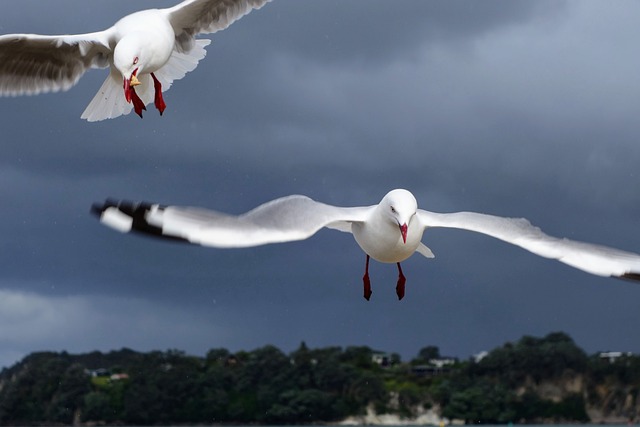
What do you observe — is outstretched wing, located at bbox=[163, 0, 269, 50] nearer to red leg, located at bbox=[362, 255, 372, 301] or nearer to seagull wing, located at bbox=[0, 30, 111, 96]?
seagull wing, located at bbox=[0, 30, 111, 96]

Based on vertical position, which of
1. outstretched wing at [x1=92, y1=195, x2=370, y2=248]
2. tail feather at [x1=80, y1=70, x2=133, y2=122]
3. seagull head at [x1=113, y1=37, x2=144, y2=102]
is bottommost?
outstretched wing at [x1=92, y1=195, x2=370, y2=248]

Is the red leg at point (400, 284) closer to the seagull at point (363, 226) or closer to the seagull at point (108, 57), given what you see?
the seagull at point (363, 226)

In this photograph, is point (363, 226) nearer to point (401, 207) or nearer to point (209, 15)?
point (401, 207)

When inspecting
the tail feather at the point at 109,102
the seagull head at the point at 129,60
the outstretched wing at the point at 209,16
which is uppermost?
the outstretched wing at the point at 209,16

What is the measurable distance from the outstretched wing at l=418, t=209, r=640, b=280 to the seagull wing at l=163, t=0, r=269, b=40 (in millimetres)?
4013

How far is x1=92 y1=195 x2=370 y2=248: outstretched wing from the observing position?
26.5 ft

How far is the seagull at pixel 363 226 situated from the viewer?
26.7ft

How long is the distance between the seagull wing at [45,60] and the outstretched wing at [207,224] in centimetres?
457

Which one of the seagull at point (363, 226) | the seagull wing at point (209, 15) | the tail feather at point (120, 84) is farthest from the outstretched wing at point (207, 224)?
the tail feather at point (120, 84)

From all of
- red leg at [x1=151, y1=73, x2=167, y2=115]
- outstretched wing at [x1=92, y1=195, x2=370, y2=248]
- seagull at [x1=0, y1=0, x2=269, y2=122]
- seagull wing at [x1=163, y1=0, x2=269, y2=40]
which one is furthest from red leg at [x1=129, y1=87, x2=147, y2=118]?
outstretched wing at [x1=92, y1=195, x2=370, y2=248]

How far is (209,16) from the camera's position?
42.0 ft

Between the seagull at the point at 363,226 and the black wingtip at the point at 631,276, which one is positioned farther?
the black wingtip at the point at 631,276

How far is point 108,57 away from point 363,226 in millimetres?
4549

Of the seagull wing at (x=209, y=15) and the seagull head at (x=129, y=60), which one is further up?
the seagull wing at (x=209, y=15)
